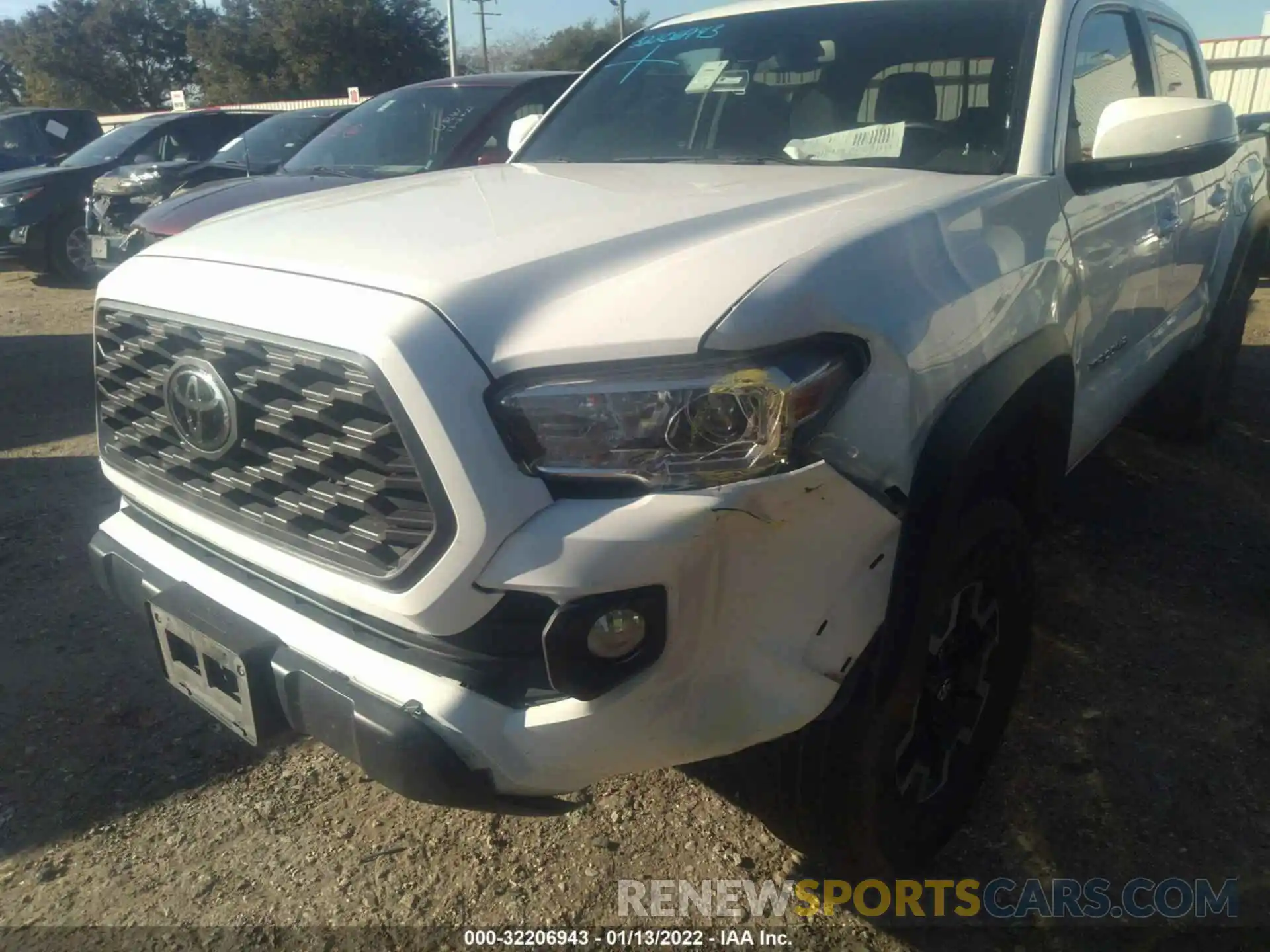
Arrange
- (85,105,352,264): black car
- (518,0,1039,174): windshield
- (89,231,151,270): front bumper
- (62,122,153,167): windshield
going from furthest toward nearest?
(62,122,153,167): windshield < (85,105,352,264): black car < (89,231,151,270): front bumper < (518,0,1039,174): windshield

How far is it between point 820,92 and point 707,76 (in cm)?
45

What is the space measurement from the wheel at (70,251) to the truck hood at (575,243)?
9.15m

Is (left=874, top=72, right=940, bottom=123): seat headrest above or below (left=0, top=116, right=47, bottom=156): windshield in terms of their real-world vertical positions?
above

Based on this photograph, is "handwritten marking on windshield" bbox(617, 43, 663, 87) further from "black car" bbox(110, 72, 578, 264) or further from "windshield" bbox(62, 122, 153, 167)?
"windshield" bbox(62, 122, 153, 167)

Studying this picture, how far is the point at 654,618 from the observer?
1.59m

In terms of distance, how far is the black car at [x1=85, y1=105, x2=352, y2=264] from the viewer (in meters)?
8.72

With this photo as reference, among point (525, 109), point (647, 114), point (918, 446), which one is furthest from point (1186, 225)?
point (525, 109)

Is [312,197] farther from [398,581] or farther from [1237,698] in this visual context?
[1237,698]

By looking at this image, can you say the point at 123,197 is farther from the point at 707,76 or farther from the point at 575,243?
the point at 575,243

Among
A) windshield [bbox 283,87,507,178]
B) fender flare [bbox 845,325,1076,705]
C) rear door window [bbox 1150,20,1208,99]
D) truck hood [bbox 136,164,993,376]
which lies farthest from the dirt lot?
windshield [bbox 283,87,507,178]

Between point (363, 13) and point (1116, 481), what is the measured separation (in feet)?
138

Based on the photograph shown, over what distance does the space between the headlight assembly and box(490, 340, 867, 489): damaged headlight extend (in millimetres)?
10390

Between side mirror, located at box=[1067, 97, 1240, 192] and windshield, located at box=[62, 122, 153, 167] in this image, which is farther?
windshield, located at box=[62, 122, 153, 167]

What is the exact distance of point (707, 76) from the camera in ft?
10.6
